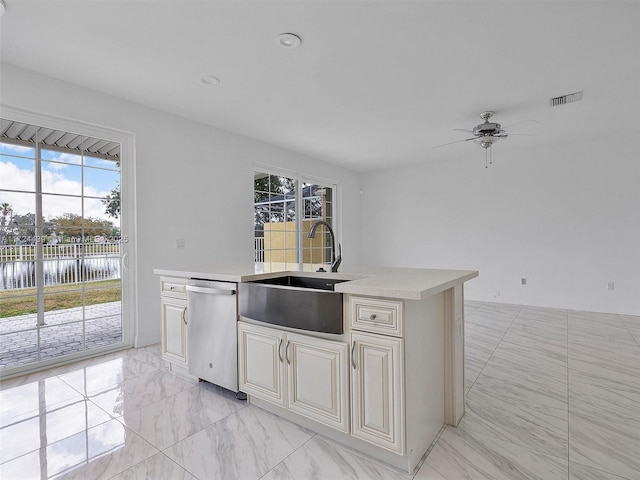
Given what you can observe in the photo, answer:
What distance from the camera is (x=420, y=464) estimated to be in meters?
1.58

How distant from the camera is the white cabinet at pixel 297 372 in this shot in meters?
1.65

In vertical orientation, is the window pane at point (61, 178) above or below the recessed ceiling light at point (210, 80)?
below

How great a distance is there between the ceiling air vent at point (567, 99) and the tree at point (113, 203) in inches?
181

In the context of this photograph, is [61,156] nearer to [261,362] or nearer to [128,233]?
[128,233]

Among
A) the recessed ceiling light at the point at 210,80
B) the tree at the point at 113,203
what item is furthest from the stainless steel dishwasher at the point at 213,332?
the recessed ceiling light at the point at 210,80

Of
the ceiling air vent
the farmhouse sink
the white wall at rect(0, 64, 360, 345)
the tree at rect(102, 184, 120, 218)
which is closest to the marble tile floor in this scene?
the farmhouse sink

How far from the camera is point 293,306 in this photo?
70.7 inches

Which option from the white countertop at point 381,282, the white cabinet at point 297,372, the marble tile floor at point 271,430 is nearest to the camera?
the white countertop at point 381,282

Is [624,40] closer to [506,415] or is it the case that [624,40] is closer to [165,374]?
[506,415]

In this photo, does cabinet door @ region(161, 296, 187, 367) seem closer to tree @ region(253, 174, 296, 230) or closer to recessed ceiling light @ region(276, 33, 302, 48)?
recessed ceiling light @ region(276, 33, 302, 48)

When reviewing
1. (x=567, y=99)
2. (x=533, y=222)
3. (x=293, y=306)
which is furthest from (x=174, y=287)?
(x=533, y=222)

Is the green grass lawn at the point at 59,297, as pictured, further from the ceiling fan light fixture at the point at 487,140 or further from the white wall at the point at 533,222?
the white wall at the point at 533,222

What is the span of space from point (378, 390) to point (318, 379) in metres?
0.35

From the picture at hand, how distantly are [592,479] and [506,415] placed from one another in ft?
1.84
